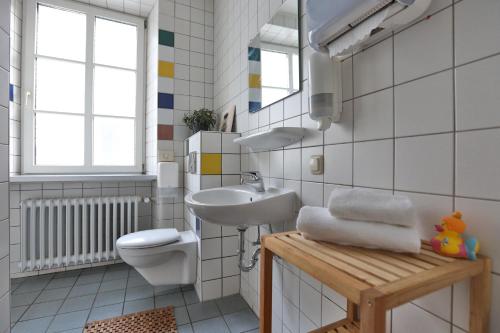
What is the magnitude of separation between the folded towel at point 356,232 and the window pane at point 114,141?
7.04 ft

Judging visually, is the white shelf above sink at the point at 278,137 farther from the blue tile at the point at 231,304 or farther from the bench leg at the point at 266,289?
the blue tile at the point at 231,304

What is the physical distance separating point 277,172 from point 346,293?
2.88ft

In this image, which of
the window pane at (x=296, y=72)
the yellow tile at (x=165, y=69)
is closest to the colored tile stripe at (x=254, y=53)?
the window pane at (x=296, y=72)

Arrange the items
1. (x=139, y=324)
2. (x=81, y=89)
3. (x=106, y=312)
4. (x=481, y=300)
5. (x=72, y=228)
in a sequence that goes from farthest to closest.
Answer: (x=81, y=89), (x=72, y=228), (x=106, y=312), (x=139, y=324), (x=481, y=300)

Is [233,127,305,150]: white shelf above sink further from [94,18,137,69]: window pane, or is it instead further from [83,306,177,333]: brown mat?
[94,18,137,69]: window pane

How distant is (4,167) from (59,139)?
1.56m

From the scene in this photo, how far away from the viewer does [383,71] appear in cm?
76

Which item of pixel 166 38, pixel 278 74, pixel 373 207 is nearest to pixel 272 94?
pixel 278 74

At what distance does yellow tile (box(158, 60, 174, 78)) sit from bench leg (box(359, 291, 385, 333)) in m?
2.17

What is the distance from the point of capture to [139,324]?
141cm

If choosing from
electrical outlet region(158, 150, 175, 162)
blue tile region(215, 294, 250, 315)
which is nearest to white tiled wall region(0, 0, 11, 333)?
blue tile region(215, 294, 250, 315)

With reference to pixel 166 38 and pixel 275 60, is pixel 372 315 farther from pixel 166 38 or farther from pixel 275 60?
pixel 166 38

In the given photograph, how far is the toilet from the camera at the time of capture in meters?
1.55

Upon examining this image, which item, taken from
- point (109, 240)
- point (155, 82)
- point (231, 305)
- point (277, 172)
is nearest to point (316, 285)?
point (277, 172)
